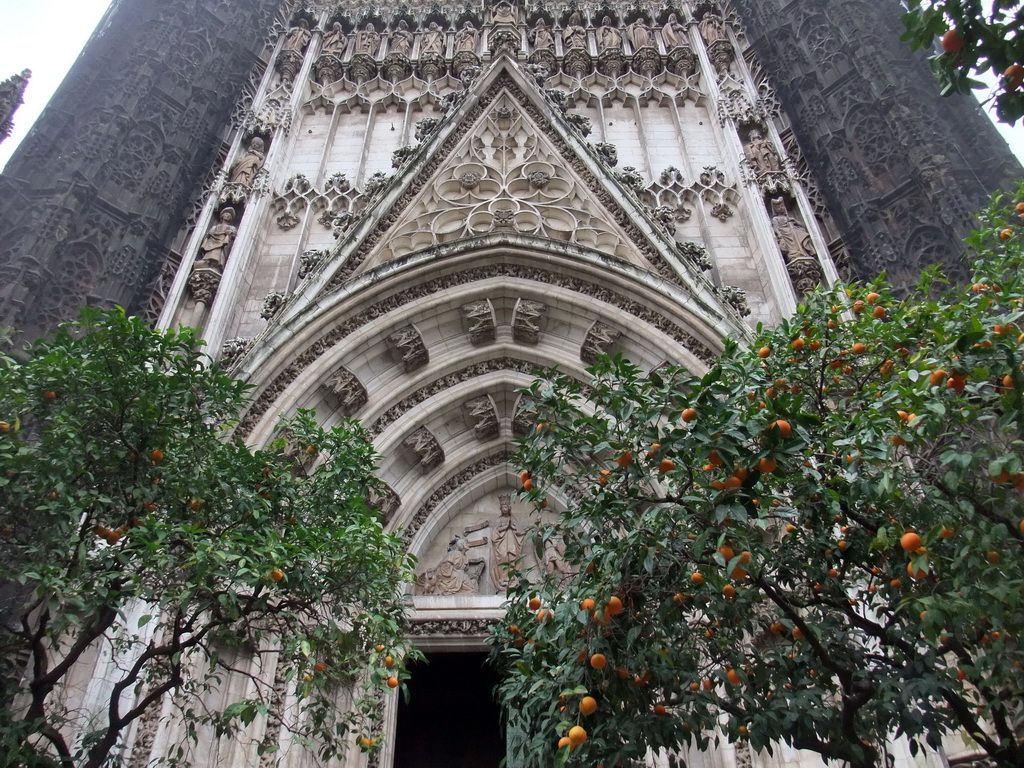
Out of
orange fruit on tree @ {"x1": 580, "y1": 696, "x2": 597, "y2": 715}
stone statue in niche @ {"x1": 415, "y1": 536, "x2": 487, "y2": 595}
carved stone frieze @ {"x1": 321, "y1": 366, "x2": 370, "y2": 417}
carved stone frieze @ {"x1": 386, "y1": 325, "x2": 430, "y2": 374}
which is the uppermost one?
carved stone frieze @ {"x1": 386, "y1": 325, "x2": 430, "y2": 374}

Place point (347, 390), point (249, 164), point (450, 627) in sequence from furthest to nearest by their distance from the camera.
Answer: point (249, 164) → point (347, 390) → point (450, 627)

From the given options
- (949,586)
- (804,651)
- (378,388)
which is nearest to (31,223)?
(378,388)

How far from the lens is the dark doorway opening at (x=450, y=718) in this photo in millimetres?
10570

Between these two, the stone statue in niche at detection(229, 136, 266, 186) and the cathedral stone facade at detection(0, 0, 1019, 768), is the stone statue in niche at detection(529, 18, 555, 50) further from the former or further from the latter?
the stone statue in niche at detection(229, 136, 266, 186)

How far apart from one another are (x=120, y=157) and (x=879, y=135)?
10.9 meters

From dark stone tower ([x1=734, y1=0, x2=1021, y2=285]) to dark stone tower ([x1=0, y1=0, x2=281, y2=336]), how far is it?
9.46 metres

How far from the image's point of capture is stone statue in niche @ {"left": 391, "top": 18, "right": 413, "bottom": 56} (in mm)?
15170

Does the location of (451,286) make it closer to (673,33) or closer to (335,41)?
(335,41)

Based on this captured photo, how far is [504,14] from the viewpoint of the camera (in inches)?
590

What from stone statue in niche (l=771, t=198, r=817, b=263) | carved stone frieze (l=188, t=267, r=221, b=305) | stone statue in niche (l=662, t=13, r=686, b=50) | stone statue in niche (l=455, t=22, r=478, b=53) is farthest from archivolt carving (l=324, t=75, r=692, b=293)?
stone statue in niche (l=662, t=13, r=686, b=50)

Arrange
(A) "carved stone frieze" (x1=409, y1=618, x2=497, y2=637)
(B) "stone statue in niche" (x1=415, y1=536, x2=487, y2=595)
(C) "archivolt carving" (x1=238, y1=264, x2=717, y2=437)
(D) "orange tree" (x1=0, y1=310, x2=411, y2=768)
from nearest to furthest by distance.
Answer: (D) "orange tree" (x1=0, y1=310, x2=411, y2=768)
(A) "carved stone frieze" (x1=409, y1=618, x2=497, y2=637)
(C) "archivolt carving" (x1=238, y1=264, x2=717, y2=437)
(B) "stone statue in niche" (x1=415, y1=536, x2=487, y2=595)

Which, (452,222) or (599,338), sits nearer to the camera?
(599,338)

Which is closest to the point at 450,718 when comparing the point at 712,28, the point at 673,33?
the point at 673,33

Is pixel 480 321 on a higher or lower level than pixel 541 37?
lower
